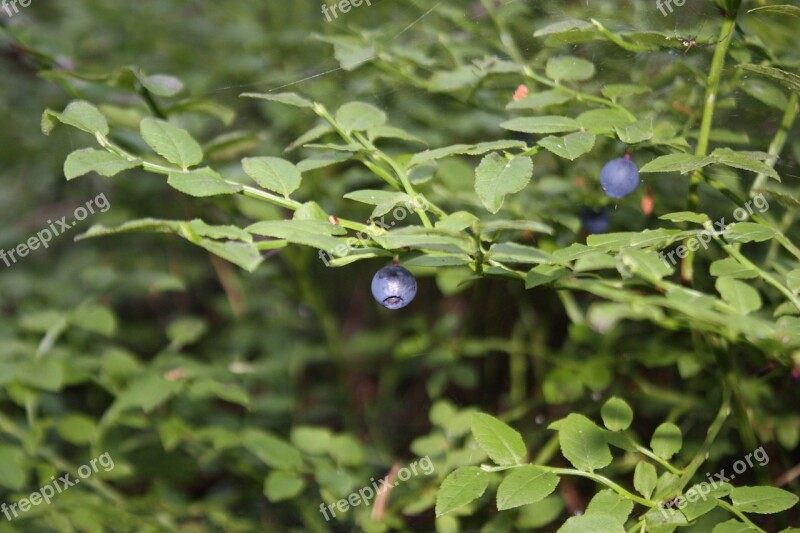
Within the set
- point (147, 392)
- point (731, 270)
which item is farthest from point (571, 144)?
point (147, 392)

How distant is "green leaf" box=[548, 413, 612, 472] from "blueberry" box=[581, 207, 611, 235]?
45 centimetres

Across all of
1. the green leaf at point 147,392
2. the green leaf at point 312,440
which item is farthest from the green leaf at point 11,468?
the green leaf at point 312,440

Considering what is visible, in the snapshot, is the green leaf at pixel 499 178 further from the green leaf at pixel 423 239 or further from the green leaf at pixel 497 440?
the green leaf at pixel 497 440

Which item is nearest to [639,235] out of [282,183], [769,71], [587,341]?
[769,71]

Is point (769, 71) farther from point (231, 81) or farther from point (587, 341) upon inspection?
point (231, 81)

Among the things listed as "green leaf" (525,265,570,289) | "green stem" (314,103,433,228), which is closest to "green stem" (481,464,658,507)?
"green leaf" (525,265,570,289)

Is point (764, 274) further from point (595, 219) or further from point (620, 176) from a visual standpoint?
point (595, 219)

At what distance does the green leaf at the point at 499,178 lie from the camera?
91cm

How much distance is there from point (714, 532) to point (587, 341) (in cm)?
78

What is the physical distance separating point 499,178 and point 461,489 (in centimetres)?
38

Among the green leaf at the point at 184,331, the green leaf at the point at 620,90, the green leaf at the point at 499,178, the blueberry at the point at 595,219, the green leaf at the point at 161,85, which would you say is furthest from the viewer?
the green leaf at the point at 184,331

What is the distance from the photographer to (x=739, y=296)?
99 cm

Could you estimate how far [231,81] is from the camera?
2.34 m

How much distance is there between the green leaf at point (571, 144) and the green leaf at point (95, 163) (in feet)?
1.74
